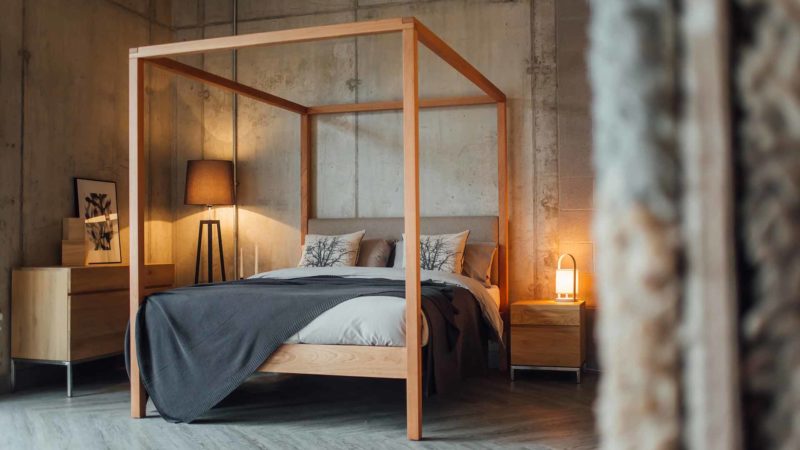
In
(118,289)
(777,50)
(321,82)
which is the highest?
(321,82)

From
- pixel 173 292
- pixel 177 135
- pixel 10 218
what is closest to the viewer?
pixel 173 292

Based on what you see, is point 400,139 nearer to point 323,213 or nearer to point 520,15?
point 323,213

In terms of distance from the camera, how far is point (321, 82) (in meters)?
6.94

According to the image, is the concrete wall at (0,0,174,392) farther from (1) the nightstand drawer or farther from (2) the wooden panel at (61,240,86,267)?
(1) the nightstand drawer

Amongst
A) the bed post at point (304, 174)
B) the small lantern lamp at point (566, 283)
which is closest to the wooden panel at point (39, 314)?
the bed post at point (304, 174)

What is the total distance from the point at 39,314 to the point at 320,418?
2.36 meters

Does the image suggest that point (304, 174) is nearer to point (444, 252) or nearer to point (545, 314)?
point (444, 252)

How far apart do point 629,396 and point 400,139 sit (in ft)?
21.1

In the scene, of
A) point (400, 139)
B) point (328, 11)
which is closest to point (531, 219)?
point (400, 139)

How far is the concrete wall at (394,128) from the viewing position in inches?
244

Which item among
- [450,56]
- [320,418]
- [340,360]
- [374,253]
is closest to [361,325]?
[340,360]

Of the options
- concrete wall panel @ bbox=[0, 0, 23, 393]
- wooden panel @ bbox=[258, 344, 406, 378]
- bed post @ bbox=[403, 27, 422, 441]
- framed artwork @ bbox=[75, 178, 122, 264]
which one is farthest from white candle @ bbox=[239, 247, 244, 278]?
bed post @ bbox=[403, 27, 422, 441]

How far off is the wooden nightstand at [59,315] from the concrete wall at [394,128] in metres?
1.78

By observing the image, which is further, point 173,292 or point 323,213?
point 323,213
